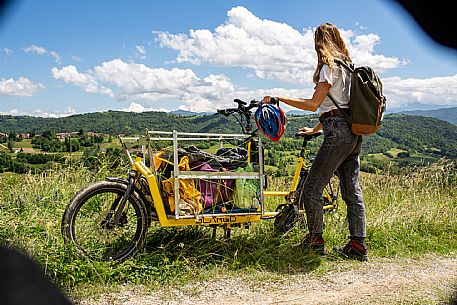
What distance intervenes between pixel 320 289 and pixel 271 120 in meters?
1.62

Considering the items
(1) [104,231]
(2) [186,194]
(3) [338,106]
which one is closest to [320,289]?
(2) [186,194]

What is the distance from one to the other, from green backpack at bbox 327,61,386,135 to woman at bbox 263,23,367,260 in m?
0.14

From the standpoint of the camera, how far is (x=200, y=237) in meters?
5.30

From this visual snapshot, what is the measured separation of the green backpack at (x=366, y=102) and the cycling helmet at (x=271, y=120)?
2.41 ft

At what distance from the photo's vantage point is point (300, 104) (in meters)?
4.70

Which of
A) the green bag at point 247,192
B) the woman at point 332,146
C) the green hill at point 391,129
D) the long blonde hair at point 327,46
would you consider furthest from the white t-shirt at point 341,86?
the green bag at point 247,192

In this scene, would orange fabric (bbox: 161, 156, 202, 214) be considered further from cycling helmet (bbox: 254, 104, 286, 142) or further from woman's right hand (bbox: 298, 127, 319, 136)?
woman's right hand (bbox: 298, 127, 319, 136)

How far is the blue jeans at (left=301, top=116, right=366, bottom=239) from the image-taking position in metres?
4.82

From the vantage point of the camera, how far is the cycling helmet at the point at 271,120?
4.46 metres

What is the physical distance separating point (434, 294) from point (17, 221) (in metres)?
3.98

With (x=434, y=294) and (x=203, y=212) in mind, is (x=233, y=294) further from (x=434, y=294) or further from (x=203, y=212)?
(x=434, y=294)

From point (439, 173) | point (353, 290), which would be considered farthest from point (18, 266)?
point (439, 173)

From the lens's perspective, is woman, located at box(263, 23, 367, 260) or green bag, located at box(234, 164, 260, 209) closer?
woman, located at box(263, 23, 367, 260)

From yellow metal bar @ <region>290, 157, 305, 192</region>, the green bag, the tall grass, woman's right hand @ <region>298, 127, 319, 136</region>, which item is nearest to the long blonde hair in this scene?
woman's right hand @ <region>298, 127, 319, 136</region>
